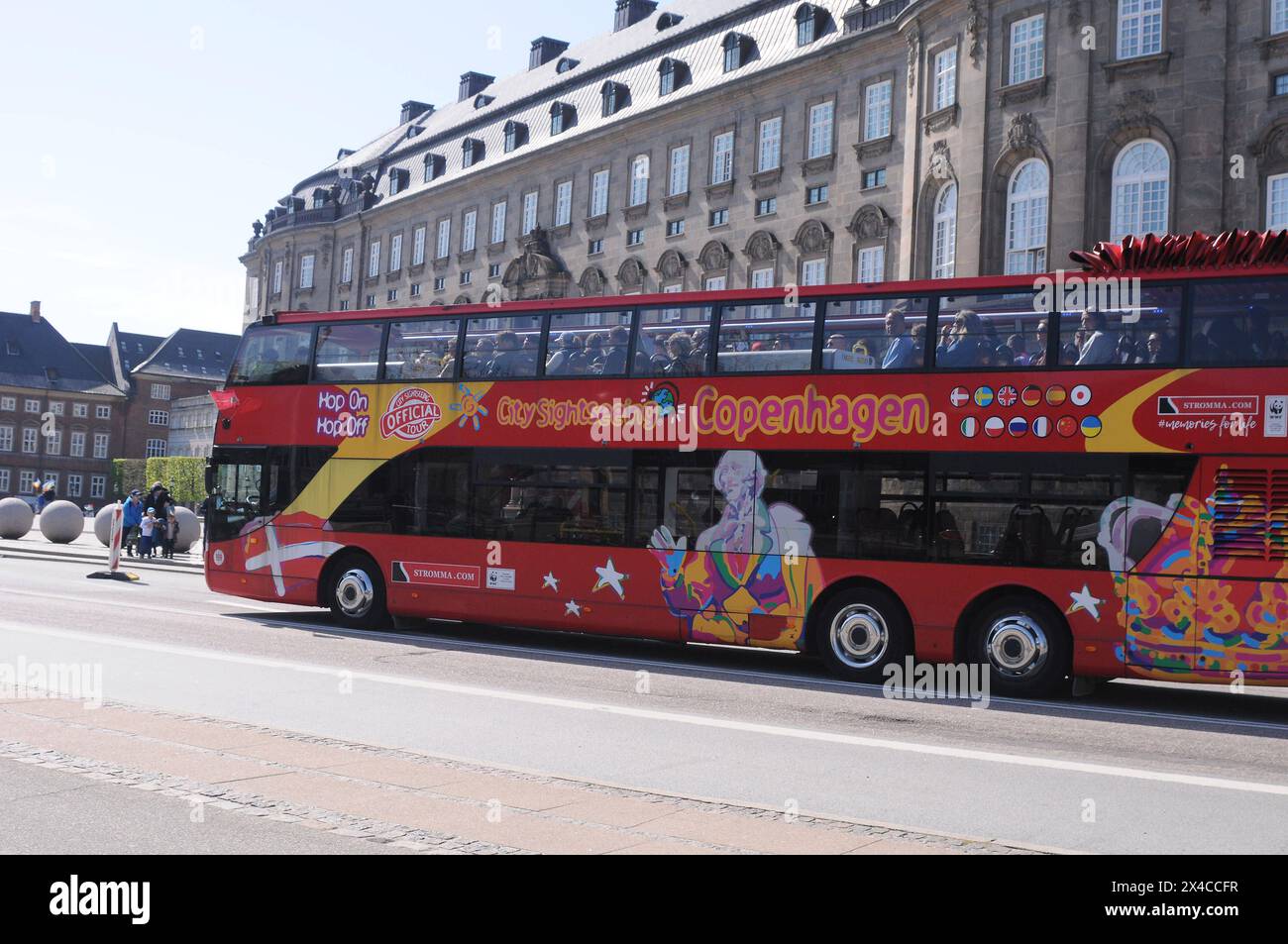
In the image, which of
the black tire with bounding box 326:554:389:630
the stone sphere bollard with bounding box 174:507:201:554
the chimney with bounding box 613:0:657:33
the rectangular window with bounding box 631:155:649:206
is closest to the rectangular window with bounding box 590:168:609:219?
the rectangular window with bounding box 631:155:649:206

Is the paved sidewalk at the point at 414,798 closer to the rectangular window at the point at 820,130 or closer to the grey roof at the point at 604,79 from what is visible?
the rectangular window at the point at 820,130

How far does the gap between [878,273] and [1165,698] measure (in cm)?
2359

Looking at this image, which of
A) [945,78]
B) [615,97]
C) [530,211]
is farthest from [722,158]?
[530,211]

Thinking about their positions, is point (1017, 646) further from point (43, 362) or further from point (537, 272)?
point (43, 362)

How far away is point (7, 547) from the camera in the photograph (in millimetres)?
33031

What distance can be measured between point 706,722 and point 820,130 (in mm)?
31505

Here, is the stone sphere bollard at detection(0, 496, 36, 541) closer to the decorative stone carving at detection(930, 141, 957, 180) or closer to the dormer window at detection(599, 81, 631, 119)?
the dormer window at detection(599, 81, 631, 119)

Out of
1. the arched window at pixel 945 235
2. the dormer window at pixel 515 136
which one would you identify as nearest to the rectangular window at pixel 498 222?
the dormer window at pixel 515 136

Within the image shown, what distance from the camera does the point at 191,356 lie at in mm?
114188

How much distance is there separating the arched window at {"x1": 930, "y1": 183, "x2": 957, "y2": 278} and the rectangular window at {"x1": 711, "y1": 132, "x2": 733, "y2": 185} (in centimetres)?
1213

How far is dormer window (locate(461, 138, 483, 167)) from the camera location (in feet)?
192

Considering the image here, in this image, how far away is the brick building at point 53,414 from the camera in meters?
105
